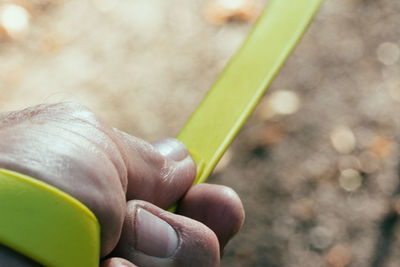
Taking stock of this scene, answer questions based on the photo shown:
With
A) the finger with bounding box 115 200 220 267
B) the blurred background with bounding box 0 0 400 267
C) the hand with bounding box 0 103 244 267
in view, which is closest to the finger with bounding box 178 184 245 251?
the hand with bounding box 0 103 244 267

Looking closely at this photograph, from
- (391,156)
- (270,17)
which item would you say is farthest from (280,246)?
(270,17)

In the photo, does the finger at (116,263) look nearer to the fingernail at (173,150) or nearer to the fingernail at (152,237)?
the fingernail at (152,237)

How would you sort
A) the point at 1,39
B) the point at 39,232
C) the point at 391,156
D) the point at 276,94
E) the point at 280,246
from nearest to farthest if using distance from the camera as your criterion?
the point at 39,232 < the point at 280,246 < the point at 391,156 < the point at 276,94 < the point at 1,39

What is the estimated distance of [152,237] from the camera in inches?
34.5

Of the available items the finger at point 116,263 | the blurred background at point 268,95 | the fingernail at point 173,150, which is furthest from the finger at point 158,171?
the blurred background at point 268,95

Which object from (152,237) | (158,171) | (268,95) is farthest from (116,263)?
(268,95)

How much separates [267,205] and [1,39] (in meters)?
1.50

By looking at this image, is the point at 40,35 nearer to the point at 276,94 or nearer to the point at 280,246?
the point at 276,94

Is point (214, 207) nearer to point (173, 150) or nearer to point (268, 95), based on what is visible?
point (173, 150)

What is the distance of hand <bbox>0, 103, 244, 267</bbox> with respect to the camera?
70 cm

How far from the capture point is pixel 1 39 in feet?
7.68

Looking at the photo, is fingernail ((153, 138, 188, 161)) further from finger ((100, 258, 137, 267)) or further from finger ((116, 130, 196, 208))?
finger ((100, 258, 137, 267))

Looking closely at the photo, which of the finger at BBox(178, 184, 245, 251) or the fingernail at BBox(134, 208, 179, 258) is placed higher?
the fingernail at BBox(134, 208, 179, 258)

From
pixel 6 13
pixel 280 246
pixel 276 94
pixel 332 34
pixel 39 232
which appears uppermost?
pixel 39 232
